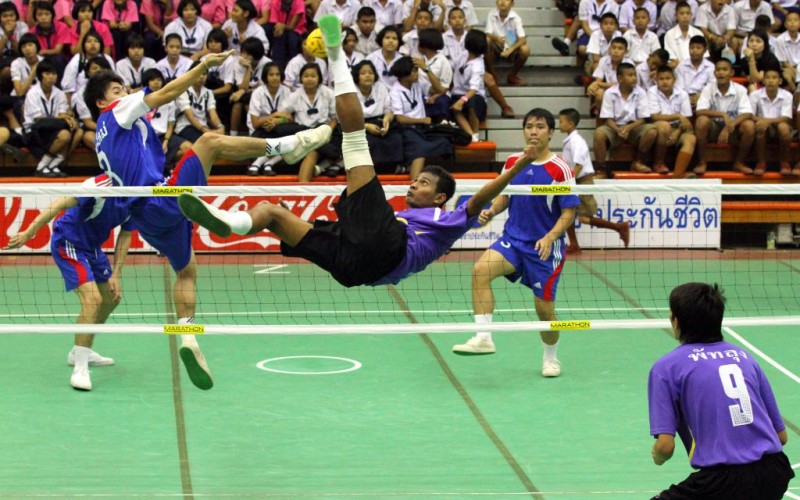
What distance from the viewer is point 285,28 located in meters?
18.6

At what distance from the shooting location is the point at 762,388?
212 inches

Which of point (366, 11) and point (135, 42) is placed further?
point (366, 11)

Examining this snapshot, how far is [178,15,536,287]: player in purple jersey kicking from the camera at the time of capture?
7.05m

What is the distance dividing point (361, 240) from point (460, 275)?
8246mm

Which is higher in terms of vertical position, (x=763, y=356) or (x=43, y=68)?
(x=43, y=68)

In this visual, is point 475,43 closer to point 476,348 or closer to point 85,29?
point 85,29

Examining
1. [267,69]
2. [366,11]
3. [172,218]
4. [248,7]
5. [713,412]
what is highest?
[248,7]

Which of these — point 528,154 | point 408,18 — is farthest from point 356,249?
point 408,18

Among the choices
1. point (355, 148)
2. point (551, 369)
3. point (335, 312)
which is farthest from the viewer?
point (335, 312)

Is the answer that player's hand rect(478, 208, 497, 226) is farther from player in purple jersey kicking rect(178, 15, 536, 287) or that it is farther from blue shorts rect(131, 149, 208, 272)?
blue shorts rect(131, 149, 208, 272)

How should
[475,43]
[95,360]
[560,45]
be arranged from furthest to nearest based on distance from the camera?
[560,45]
[475,43]
[95,360]

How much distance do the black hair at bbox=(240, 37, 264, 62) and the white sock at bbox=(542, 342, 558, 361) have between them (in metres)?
8.98

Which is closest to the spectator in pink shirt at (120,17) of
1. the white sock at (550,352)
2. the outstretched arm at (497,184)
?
the white sock at (550,352)

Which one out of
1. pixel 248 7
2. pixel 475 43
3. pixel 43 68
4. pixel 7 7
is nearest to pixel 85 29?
pixel 7 7
